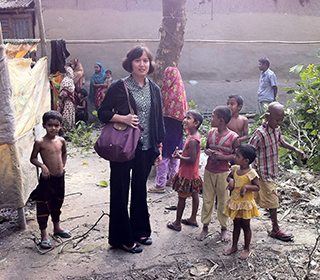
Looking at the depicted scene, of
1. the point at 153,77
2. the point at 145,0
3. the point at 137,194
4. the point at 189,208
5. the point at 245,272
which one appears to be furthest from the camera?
the point at 145,0

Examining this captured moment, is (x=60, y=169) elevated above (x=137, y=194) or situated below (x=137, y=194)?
above

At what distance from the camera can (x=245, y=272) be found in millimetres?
2779

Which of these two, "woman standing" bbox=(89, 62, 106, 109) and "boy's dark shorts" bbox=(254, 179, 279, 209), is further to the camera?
"woman standing" bbox=(89, 62, 106, 109)

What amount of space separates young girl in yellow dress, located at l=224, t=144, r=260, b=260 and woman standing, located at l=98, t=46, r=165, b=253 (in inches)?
30.1

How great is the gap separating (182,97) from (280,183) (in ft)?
6.10

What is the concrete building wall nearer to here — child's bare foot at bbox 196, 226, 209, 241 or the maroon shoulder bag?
child's bare foot at bbox 196, 226, 209, 241

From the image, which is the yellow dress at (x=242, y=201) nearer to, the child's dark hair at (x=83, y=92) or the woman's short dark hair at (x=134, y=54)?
the woman's short dark hair at (x=134, y=54)

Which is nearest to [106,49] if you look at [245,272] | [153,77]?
[153,77]

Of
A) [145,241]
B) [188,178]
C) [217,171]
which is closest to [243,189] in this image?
[217,171]

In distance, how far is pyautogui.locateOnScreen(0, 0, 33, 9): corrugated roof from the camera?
983 centimetres

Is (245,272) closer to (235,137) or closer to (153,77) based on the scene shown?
(235,137)

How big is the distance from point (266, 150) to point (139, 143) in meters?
1.25

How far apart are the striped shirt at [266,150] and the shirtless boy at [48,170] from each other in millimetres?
1889

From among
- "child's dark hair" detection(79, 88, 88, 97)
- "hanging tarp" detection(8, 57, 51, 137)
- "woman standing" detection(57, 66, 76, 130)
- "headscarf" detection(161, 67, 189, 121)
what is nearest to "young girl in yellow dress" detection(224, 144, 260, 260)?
"headscarf" detection(161, 67, 189, 121)
